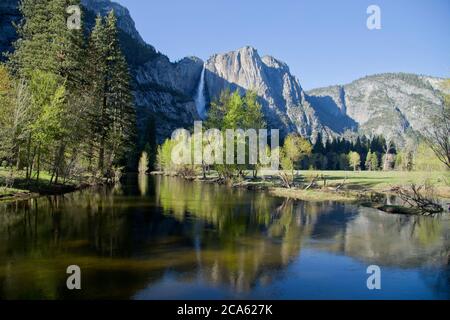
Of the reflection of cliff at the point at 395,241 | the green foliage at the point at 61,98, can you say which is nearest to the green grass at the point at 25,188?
the green foliage at the point at 61,98

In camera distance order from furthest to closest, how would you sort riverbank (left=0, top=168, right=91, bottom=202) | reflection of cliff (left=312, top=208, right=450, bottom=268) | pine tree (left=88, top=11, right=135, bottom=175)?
pine tree (left=88, top=11, right=135, bottom=175), riverbank (left=0, top=168, right=91, bottom=202), reflection of cliff (left=312, top=208, right=450, bottom=268)

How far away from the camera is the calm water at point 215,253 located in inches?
540

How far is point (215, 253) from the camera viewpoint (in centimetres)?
1897

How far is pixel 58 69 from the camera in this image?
154 ft

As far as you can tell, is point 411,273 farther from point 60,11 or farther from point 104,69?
point 104,69

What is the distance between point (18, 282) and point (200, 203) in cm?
2630

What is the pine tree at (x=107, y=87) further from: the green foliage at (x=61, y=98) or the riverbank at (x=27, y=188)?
the riverbank at (x=27, y=188)

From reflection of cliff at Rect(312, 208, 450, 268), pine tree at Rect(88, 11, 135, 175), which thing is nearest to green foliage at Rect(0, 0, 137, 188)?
pine tree at Rect(88, 11, 135, 175)

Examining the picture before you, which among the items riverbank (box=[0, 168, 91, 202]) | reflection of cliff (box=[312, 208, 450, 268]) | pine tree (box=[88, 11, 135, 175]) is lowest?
reflection of cliff (box=[312, 208, 450, 268])

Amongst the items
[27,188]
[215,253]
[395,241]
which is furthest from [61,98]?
[395,241]

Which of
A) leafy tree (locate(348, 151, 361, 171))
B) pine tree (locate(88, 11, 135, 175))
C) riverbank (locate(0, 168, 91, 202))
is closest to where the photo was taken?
riverbank (locate(0, 168, 91, 202))

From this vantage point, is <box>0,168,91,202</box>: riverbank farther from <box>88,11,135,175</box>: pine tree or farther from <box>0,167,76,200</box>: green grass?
<box>88,11,135,175</box>: pine tree

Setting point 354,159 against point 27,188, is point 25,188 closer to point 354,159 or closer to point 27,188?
point 27,188

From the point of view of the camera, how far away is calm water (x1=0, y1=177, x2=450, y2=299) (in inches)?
540
